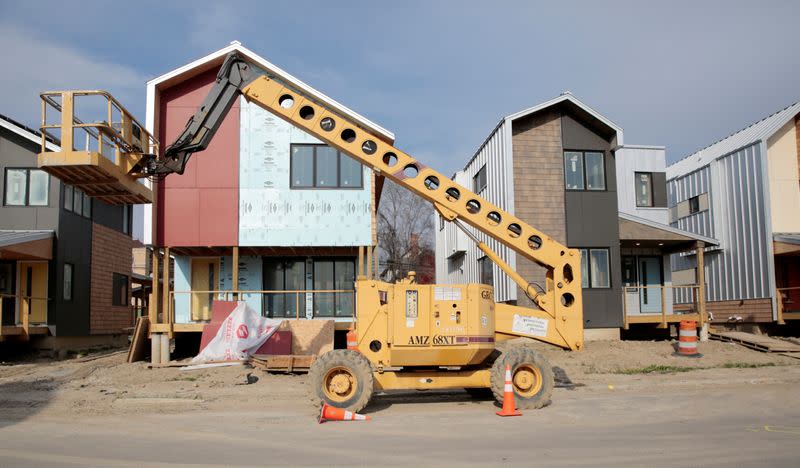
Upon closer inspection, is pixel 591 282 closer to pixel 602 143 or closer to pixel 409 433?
pixel 602 143

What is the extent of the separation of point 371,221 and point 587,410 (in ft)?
37.0

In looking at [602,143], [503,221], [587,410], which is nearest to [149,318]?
[503,221]

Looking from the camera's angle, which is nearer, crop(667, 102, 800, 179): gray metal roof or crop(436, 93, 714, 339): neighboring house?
crop(436, 93, 714, 339): neighboring house

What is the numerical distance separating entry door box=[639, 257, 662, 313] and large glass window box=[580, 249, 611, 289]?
3.70 metres

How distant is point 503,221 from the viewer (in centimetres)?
1329

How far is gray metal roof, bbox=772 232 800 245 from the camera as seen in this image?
82.4ft

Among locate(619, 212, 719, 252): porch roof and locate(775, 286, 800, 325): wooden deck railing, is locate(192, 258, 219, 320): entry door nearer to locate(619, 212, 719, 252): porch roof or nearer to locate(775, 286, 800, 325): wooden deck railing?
locate(619, 212, 719, 252): porch roof

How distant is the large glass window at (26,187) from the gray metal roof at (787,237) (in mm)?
27411

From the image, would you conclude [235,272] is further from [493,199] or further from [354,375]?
[354,375]

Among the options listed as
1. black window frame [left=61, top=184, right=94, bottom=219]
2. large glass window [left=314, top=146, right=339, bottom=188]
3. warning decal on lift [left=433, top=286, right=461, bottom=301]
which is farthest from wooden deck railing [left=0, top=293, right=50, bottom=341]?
warning decal on lift [left=433, top=286, right=461, bottom=301]

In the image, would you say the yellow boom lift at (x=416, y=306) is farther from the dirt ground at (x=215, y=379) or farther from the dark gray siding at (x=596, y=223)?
the dark gray siding at (x=596, y=223)

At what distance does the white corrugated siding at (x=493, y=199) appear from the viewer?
23016 millimetres

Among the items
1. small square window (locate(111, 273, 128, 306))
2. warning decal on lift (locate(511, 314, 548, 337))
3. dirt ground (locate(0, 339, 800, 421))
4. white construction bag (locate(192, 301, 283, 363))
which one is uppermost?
small square window (locate(111, 273, 128, 306))

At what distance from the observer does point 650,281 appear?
26.7 meters
